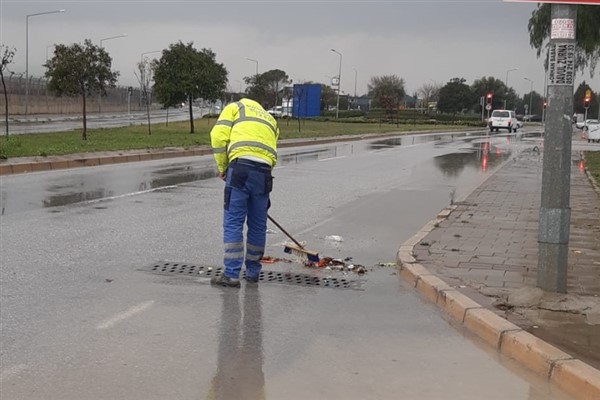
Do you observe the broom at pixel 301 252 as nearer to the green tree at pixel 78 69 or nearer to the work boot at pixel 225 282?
the work boot at pixel 225 282

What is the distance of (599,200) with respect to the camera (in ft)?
43.4

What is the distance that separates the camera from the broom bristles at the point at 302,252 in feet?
24.9

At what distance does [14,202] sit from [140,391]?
319 inches

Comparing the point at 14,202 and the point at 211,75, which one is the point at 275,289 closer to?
the point at 14,202

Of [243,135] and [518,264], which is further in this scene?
[518,264]

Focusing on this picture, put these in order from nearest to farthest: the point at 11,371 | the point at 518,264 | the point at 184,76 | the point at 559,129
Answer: the point at 11,371
the point at 559,129
the point at 518,264
the point at 184,76

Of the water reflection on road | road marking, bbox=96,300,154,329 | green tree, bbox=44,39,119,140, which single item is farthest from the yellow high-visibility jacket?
green tree, bbox=44,39,119,140

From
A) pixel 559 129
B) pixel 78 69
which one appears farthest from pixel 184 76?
pixel 559 129

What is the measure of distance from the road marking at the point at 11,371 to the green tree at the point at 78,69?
24.0 m

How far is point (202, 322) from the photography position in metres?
5.46

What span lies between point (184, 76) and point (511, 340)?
1250 inches

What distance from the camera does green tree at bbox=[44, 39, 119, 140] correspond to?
27.5m

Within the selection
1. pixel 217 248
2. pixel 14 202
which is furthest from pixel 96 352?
pixel 14 202

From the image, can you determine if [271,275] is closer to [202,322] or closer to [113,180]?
[202,322]
